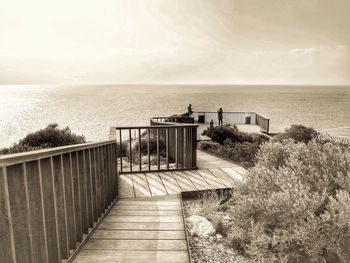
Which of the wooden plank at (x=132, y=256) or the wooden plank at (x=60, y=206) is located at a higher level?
the wooden plank at (x=60, y=206)

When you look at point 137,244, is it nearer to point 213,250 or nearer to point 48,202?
point 213,250

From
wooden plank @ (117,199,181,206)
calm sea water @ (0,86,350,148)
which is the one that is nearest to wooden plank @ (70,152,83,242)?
wooden plank @ (117,199,181,206)

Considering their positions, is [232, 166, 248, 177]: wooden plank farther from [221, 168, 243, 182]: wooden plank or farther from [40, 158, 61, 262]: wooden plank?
[40, 158, 61, 262]: wooden plank

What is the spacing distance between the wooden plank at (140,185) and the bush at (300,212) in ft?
5.74

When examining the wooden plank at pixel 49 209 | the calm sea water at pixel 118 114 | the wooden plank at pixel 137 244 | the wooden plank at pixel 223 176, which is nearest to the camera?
the wooden plank at pixel 49 209

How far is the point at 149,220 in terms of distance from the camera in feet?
10.8

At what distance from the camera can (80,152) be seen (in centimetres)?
257

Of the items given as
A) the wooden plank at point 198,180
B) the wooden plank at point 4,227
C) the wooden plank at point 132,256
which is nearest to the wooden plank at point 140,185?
the wooden plank at point 198,180

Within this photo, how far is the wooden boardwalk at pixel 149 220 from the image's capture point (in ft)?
8.34

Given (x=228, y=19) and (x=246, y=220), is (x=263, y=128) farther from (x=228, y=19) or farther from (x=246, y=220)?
(x=246, y=220)

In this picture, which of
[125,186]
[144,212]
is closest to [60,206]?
[144,212]

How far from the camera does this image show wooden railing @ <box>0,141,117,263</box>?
1471mm

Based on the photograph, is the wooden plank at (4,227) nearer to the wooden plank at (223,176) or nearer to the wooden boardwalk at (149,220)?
the wooden boardwalk at (149,220)

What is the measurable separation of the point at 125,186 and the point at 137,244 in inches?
72.6
